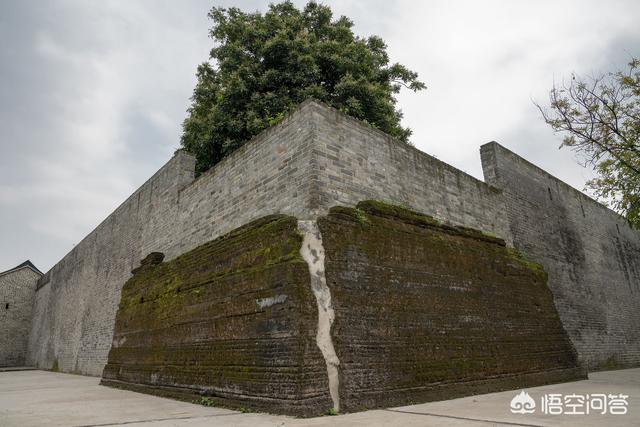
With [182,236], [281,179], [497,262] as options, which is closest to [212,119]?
[182,236]

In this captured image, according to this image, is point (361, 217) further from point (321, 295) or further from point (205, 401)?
point (205, 401)

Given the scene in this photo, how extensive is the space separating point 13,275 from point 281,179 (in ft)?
79.3

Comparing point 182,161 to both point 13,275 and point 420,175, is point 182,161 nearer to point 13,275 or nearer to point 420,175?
point 420,175

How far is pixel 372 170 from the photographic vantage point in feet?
22.0

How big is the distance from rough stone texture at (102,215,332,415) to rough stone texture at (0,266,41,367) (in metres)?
19.5

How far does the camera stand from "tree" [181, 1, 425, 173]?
12.5 m

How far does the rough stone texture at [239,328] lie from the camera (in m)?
4.46

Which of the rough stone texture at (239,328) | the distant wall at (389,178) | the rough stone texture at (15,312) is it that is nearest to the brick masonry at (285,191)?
the distant wall at (389,178)

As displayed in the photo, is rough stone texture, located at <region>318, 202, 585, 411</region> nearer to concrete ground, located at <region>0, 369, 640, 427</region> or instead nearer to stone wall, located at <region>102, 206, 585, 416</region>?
stone wall, located at <region>102, 206, 585, 416</region>

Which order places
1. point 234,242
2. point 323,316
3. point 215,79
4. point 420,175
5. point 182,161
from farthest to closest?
point 215,79 < point 182,161 < point 420,175 < point 234,242 < point 323,316

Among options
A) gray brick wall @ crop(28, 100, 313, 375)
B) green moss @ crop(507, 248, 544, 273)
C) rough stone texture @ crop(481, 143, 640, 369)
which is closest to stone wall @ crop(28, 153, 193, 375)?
gray brick wall @ crop(28, 100, 313, 375)

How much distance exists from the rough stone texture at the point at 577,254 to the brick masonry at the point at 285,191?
428 mm

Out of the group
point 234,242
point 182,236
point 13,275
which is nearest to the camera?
point 234,242

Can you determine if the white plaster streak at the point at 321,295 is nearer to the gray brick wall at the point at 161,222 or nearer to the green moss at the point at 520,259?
the gray brick wall at the point at 161,222
